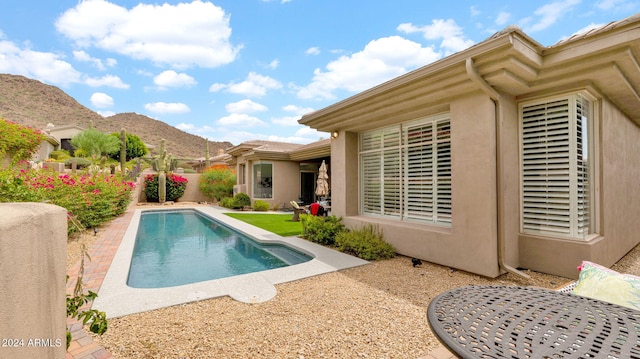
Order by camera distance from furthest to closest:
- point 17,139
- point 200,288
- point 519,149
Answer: point 17,139
point 519,149
point 200,288

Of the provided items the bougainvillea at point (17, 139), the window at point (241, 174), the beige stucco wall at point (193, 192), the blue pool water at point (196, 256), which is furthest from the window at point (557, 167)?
the beige stucco wall at point (193, 192)

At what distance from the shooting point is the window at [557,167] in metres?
5.38

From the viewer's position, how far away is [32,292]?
1.62 meters

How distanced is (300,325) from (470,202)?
400 centimetres

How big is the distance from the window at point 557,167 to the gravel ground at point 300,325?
1191 mm

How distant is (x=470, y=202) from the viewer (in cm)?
561

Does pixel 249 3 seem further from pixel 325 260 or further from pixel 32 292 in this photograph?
pixel 32 292

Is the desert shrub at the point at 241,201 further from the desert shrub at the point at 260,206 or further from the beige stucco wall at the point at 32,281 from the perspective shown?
the beige stucco wall at the point at 32,281

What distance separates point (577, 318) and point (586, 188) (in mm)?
5177

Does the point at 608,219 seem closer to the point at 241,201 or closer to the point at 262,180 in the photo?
the point at 262,180

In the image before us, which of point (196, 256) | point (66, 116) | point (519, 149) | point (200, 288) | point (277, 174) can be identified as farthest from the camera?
point (66, 116)

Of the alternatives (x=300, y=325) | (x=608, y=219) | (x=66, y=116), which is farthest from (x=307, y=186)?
(x=66, y=116)

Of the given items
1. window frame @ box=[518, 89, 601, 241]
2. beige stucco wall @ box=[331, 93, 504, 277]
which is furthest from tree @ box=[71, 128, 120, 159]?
window frame @ box=[518, 89, 601, 241]

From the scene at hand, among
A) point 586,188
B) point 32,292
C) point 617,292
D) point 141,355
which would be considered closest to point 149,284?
point 141,355
